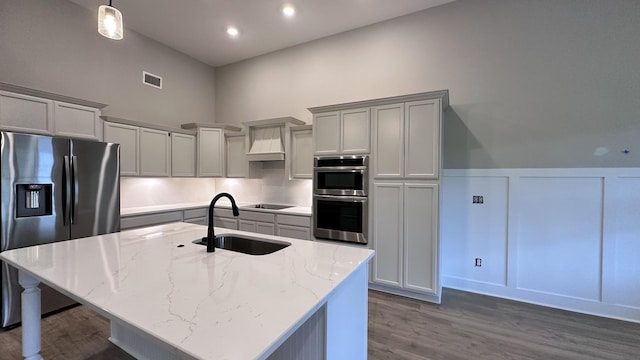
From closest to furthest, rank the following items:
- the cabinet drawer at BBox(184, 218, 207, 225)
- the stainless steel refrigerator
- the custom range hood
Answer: the stainless steel refrigerator
the custom range hood
the cabinet drawer at BBox(184, 218, 207, 225)

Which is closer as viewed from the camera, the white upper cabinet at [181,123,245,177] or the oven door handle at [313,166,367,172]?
the oven door handle at [313,166,367,172]

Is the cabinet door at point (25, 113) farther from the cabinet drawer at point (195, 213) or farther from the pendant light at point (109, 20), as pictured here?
the cabinet drawer at point (195, 213)

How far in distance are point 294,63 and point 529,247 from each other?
4.20 m

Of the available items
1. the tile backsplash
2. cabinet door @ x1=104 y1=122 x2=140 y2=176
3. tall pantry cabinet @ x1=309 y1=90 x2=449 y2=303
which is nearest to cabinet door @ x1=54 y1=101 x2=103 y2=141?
cabinet door @ x1=104 y1=122 x2=140 y2=176

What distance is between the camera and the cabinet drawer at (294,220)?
11.9ft

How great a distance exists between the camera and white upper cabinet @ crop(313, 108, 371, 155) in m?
3.24

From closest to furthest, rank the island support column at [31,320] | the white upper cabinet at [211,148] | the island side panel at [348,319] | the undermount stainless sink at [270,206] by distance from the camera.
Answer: the island side panel at [348,319] → the island support column at [31,320] → the undermount stainless sink at [270,206] → the white upper cabinet at [211,148]

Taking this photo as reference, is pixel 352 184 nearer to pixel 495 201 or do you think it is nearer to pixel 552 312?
pixel 495 201

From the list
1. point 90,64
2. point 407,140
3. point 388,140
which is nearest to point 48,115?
point 90,64

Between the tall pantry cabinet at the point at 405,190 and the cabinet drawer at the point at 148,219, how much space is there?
9.41 ft

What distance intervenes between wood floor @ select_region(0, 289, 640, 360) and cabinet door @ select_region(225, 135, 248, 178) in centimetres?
257

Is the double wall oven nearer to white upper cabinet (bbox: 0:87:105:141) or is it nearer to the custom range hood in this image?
the custom range hood

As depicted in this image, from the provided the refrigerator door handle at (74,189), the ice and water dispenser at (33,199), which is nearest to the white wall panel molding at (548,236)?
the refrigerator door handle at (74,189)

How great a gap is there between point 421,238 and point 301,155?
202 cm
